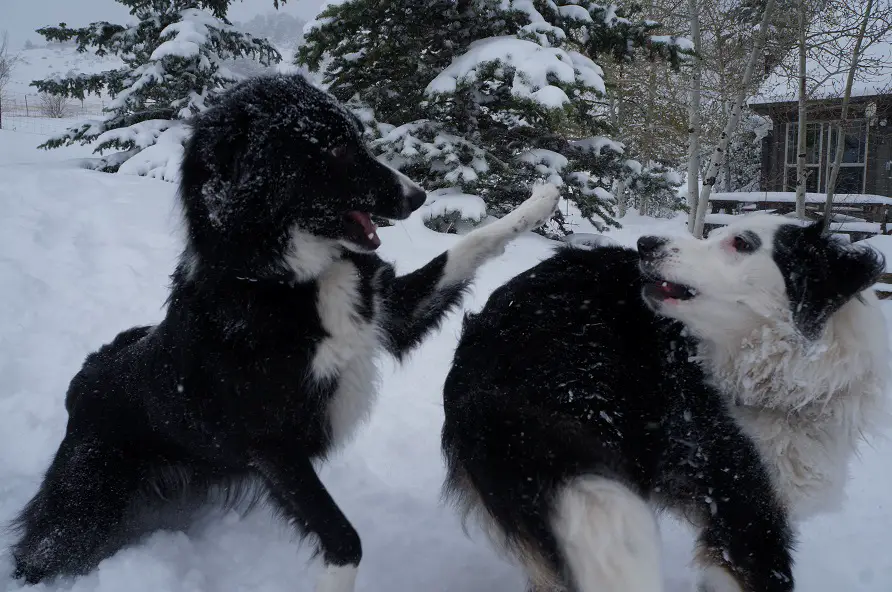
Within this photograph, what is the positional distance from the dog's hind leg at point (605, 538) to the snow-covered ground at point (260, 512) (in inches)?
36.5

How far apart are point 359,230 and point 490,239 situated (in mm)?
811

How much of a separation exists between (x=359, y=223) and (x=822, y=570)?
2511mm

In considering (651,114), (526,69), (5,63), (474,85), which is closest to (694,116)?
(651,114)

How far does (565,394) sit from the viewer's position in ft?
5.64

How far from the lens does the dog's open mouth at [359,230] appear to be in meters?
2.17

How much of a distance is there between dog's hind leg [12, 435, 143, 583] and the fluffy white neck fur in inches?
93.4

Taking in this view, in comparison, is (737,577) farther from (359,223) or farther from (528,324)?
(359,223)

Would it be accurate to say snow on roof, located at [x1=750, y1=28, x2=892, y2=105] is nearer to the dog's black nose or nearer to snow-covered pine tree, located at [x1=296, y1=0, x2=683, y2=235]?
snow-covered pine tree, located at [x1=296, y1=0, x2=683, y2=235]

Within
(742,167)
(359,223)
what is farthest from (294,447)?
(742,167)

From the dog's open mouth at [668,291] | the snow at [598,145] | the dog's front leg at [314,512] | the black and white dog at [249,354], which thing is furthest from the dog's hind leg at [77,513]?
the snow at [598,145]

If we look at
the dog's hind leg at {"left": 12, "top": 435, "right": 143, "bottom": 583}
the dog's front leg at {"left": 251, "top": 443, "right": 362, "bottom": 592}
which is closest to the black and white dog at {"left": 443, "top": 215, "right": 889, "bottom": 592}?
the dog's front leg at {"left": 251, "top": 443, "right": 362, "bottom": 592}

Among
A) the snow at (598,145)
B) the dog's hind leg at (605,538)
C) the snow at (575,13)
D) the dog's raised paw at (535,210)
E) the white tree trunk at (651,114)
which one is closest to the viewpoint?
the dog's hind leg at (605,538)

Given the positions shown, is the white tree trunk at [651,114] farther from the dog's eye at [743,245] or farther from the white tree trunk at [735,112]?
the dog's eye at [743,245]

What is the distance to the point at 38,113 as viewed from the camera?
28.8m
